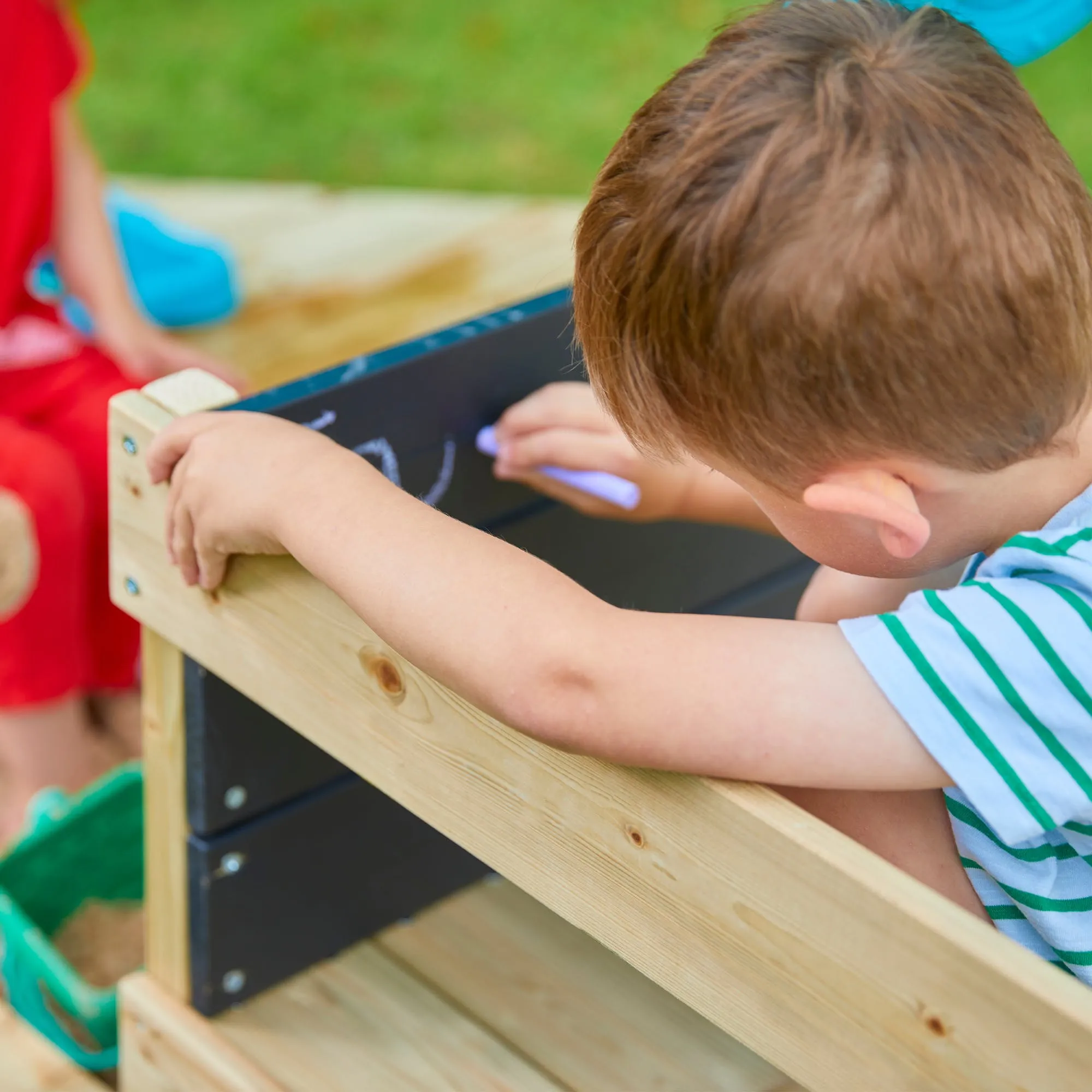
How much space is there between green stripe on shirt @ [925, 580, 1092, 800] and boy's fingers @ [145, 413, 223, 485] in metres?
0.43

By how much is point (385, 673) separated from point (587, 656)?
170 millimetres

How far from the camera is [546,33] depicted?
3482 millimetres

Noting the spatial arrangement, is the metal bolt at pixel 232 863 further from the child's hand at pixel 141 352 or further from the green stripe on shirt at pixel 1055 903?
the child's hand at pixel 141 352

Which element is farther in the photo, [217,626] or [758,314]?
[217,626]

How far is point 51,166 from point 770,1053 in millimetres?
1385

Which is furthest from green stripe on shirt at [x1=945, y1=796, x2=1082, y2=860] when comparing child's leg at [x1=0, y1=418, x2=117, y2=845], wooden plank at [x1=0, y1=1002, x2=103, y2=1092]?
child's leg at [x1=0, y1=418, x2=117, y2=845]

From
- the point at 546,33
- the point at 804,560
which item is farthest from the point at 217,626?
the point at 546,33

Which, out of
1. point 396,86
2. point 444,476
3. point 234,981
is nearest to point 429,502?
point 444,476

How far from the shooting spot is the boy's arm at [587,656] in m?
0.64

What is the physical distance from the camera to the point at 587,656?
663mm

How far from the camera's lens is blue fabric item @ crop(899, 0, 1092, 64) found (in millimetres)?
1056

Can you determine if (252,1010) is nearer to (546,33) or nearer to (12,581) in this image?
(12,581)

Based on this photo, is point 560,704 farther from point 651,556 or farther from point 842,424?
point 651,556

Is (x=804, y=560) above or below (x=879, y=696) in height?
below
